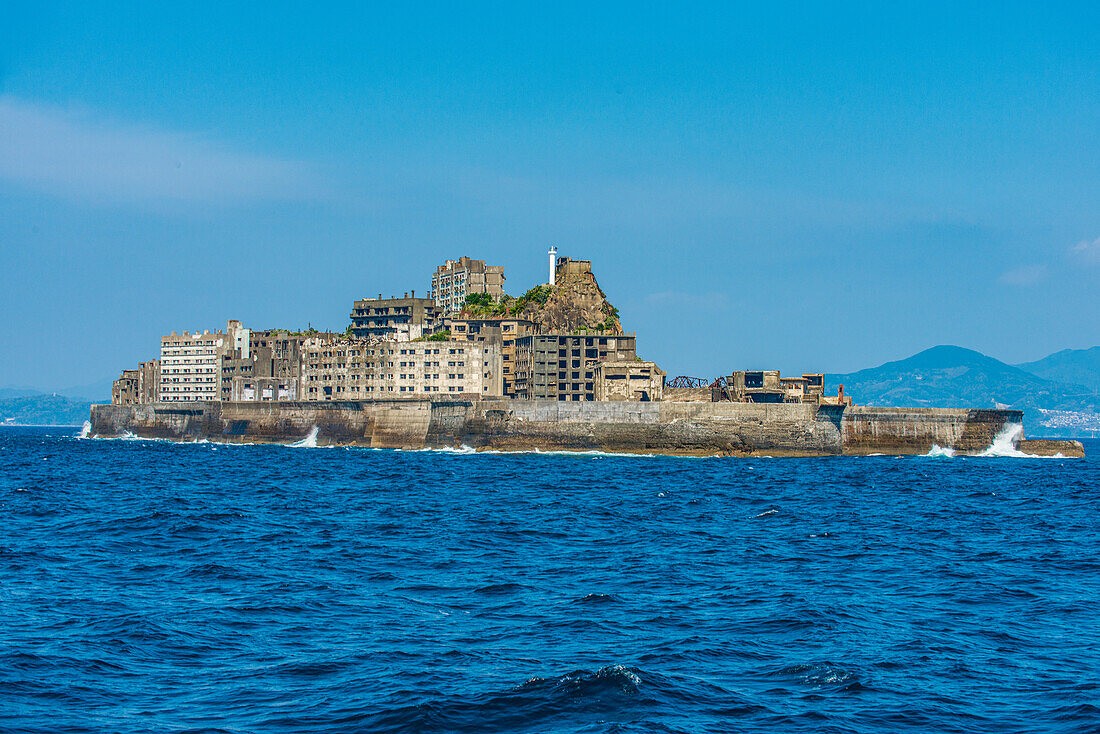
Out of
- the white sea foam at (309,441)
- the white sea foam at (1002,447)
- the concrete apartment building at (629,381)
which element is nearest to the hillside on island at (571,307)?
the concrete apartment building at (629,381)

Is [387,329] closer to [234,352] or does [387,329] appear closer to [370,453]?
[234,352]

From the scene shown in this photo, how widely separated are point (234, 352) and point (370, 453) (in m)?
75.1

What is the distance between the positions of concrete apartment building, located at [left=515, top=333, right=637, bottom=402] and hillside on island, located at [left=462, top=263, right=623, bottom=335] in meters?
12.3

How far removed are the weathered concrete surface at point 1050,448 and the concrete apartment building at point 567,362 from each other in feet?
167

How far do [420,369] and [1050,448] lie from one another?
8236 cm

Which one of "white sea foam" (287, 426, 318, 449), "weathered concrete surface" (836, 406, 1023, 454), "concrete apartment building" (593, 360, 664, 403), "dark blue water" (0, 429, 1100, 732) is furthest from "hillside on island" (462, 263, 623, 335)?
"dark blue water" (0, 429, 1100, 732)

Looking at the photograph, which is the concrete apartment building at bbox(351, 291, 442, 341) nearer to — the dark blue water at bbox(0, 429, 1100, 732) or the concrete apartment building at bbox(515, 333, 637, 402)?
the concrete apartment building at bbox(515, 333, 637, 402)

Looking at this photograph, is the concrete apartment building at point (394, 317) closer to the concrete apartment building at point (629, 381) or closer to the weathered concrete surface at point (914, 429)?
the concrete apartment building at point (629, 381)

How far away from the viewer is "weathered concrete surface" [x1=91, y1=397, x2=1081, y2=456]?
4439 inches

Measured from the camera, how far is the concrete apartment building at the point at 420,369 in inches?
6102

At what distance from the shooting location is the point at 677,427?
11419cm

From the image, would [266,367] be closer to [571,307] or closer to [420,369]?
[420,369]

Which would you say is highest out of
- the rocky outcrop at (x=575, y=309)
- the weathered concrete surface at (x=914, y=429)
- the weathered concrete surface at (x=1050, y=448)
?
the rocky outcrop at (x=575, y=309)

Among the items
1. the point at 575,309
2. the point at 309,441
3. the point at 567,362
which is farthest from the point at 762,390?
the point at 309,441
